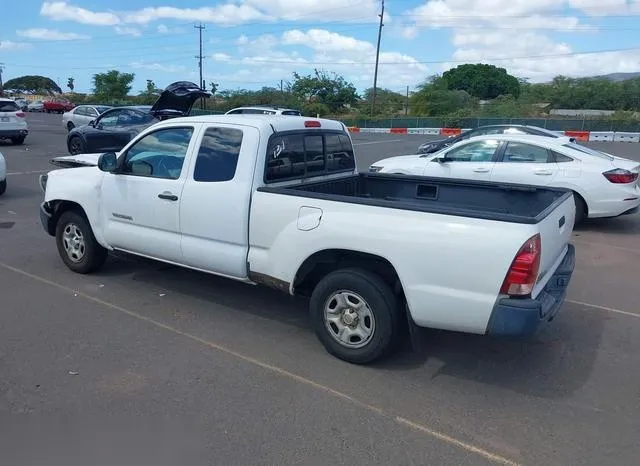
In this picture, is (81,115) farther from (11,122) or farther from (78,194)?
(78,194)

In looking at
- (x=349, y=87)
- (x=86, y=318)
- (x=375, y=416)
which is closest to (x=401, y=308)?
(x=375, y=416)

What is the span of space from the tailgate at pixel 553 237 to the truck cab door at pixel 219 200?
7.39 feet

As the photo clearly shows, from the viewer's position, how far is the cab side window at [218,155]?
475cm

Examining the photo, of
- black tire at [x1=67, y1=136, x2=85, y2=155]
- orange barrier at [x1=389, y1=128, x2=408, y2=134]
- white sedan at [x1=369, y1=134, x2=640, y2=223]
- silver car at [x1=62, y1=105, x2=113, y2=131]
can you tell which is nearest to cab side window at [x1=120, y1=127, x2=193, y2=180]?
white sedan at [x1=369, y1=134, x2=640, y2=223]

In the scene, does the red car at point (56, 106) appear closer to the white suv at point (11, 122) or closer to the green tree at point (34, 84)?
the white suv at point (11, 122)

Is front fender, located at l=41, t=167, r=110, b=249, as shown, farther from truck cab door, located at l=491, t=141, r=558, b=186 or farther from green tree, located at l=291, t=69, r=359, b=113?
green tree, located at l=291, t=69, r=359, b=113

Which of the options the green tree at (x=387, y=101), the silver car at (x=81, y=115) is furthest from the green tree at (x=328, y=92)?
the silver car at (x=81, y=115)

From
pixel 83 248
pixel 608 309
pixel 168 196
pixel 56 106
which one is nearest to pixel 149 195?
pixel 168 196

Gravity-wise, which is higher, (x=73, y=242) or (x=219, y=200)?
(x=219, y=200)

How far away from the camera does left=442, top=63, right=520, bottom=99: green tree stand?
91375 millimetres

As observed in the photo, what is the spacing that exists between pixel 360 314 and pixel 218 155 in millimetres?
1877

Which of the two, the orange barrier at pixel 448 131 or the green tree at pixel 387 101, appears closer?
the orange barrier at pixel 448 131

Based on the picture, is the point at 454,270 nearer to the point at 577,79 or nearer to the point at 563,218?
the point at 563,218

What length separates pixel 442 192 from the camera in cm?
553
